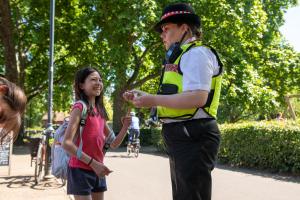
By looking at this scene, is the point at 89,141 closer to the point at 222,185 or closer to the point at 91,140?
the point at 91,140

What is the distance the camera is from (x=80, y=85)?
3859mm

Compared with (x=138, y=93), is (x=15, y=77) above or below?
above

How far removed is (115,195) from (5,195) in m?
1.99

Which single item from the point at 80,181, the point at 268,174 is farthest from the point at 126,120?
the point at 268,174

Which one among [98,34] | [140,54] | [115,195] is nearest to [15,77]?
[98,34]

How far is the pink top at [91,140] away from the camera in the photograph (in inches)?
141

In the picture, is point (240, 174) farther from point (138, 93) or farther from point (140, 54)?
point (140, 54)

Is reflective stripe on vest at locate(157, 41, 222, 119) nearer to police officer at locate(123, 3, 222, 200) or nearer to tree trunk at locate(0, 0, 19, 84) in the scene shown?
police officer at locate(123, 3, 222, 200)

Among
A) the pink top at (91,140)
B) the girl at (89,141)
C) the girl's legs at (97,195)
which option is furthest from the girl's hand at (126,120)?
the girl's legs at (97,195)

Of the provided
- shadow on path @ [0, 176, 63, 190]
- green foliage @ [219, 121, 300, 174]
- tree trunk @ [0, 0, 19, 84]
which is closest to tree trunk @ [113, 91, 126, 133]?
tree trunk @ [0, 0, 19, 84]

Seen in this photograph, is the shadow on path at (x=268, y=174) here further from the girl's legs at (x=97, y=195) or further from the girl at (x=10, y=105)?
the girl at (x=10, y=105)

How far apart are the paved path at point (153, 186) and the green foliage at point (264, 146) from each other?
59 cm

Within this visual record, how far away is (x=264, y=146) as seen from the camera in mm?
13133

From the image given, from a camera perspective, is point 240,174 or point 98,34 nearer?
point 240,174
